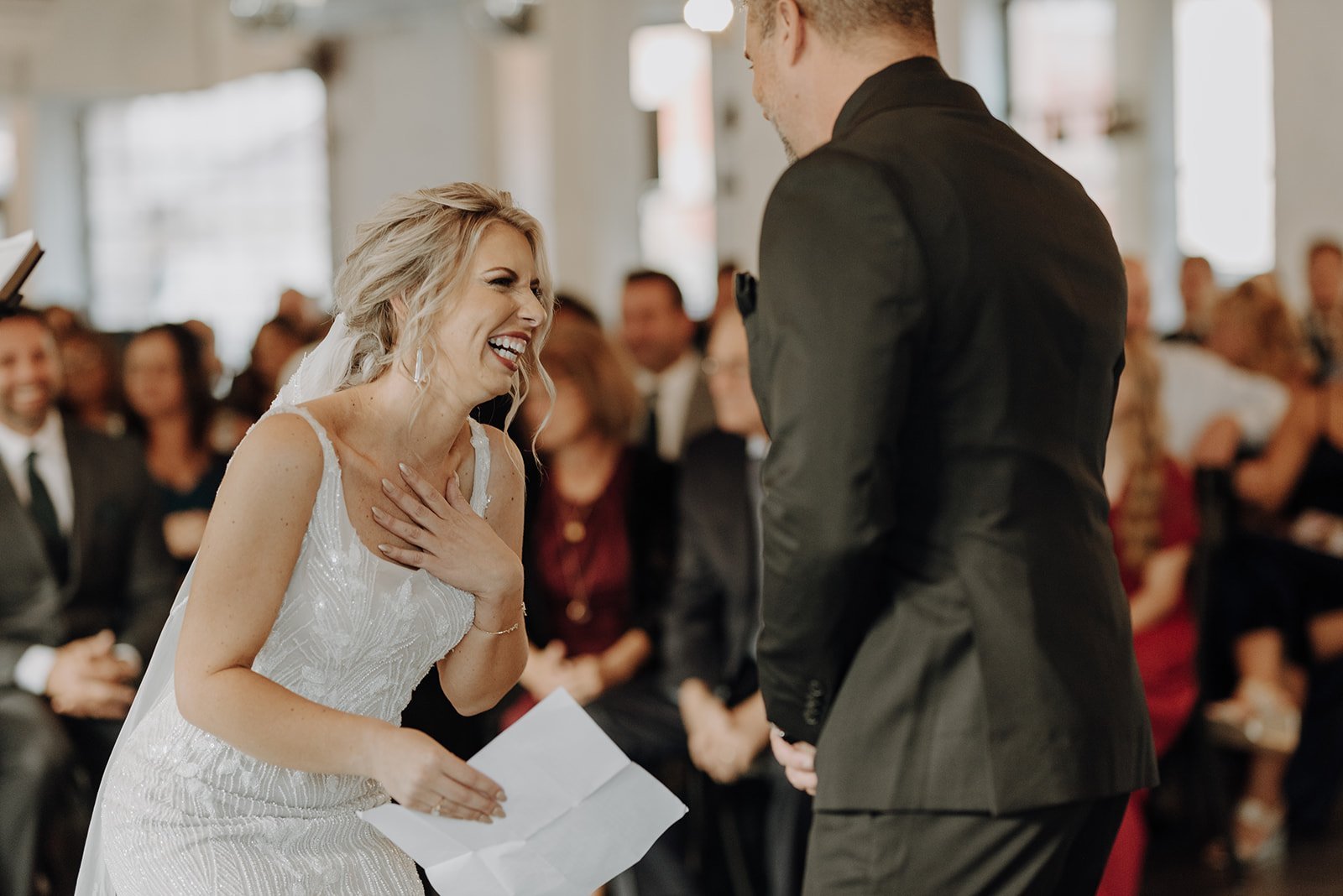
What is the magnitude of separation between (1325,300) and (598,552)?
445 centimetres

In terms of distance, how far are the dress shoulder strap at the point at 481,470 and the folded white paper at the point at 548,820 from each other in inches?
15.0

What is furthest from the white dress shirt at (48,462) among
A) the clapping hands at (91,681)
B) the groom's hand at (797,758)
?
the groom's hand at (797,758)

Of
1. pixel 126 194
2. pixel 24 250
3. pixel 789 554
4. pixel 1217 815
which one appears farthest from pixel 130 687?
pixel 126 194

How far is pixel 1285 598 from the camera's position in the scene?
534cm

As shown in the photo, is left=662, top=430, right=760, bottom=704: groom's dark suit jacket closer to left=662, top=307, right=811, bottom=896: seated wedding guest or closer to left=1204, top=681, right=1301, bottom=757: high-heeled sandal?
left=662, top=307, right=811, bottom=896: seated wedding guest

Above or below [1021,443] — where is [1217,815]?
below

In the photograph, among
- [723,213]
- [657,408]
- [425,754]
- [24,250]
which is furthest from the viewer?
[723,213]

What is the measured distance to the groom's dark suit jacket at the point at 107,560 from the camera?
4316 millimetres

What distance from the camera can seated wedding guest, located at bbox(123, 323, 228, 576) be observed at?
5133mm

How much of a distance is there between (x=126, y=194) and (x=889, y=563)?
501 inches

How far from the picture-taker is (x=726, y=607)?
14.7ft

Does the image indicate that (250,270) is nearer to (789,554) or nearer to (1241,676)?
(1241,676)

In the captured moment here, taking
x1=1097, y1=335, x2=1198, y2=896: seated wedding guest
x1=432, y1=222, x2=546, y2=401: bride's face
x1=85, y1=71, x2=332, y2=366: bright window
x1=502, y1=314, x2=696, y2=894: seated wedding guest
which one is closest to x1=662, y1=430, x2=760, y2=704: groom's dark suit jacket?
x1=502, y1=314, x2=696, y2=894: seated wedding guest

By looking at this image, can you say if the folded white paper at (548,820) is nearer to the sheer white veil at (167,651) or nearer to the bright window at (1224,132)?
→ the sheer white veil at (167,651)
